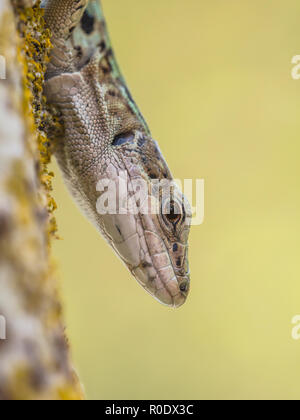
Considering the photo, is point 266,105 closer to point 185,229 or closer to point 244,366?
point 244,366

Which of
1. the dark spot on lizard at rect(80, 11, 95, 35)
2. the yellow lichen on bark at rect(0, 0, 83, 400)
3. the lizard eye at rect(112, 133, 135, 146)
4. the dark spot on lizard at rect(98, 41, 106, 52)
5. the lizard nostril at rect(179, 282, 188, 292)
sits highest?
the dark spot on lizard at rect(80, 11, 95, 35)

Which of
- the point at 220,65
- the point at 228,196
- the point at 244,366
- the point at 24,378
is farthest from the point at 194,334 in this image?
the point at 24,378

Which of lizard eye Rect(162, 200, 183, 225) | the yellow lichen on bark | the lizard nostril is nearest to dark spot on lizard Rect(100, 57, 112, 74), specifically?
lizard eye Rect(162, 200, 183, 225)

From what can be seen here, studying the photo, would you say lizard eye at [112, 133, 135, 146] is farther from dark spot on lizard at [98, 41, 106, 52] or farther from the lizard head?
dark spot on lizard at [98, 41, 106, 52]

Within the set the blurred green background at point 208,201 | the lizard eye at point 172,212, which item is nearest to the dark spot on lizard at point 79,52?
the lizard eye at point 172,212

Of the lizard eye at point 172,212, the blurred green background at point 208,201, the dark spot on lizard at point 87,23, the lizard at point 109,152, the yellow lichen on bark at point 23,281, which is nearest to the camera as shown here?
the yellow lichen on bark at point 23,281

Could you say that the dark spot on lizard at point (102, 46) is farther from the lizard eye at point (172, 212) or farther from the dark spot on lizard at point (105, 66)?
the lizard eye at point (172, 212)

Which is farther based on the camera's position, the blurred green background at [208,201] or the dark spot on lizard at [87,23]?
the blurred green background at [208,201]

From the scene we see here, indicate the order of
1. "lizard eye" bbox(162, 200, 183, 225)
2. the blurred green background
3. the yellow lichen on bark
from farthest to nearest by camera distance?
the blurred green background, "lizard eye" bbox(162, 200, 183, 225), the yellow lichen on bark

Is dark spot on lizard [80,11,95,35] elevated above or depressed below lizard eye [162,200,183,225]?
above
